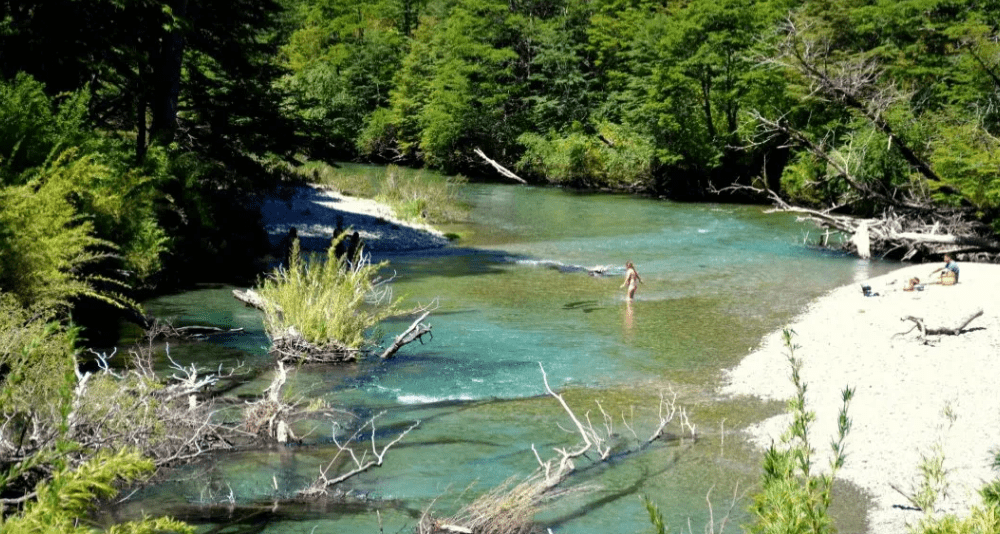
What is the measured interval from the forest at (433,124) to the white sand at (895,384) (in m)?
7.28

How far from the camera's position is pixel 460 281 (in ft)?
78.0

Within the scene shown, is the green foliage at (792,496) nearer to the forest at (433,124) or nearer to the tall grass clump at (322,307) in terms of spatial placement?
the forest at (433,124)

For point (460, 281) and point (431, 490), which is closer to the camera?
point (431, 490)

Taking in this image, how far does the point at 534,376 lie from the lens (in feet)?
49.5

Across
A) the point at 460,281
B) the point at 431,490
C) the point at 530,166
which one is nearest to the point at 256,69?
the point at 460,281

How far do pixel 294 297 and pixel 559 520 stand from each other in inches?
275

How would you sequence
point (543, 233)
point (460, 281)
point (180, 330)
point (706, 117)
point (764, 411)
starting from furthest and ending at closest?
1. point (706, 117)
2. point (543, 233)
3. point (460, 281)
4. point (180, 330)
5. point (764, 411)

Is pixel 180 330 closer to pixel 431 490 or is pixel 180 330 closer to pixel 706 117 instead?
pixel 431 490

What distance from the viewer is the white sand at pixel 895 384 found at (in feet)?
34.1

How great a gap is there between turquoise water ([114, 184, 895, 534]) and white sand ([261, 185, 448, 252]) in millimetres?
1367

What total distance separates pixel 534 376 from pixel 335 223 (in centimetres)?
1919

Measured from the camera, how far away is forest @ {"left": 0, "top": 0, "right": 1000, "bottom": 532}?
12.9 meters

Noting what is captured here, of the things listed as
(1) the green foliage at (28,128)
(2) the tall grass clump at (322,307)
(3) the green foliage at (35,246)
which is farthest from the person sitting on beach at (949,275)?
(1) the green foliage at (28,128)

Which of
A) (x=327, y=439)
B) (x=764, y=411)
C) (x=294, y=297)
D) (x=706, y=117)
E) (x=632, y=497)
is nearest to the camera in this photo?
(x=632, y=497)
